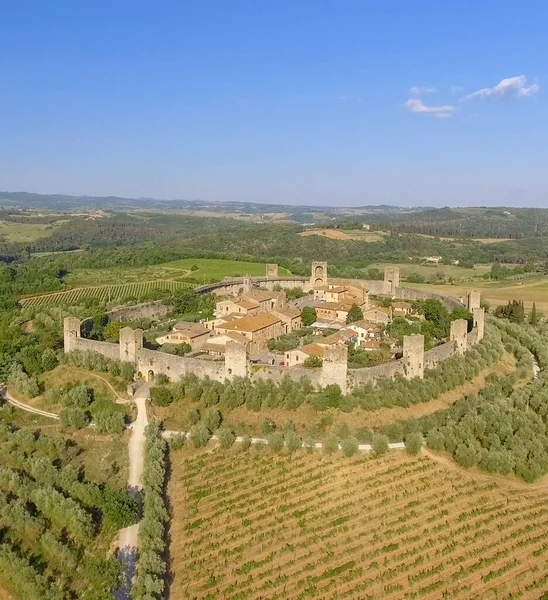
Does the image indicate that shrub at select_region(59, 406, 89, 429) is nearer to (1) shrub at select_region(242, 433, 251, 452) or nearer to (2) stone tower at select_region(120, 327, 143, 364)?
(2) stone tower at select_region(120, 327, 143, 364)

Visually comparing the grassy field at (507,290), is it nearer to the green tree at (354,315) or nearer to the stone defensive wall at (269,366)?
the green tree at (354,315)

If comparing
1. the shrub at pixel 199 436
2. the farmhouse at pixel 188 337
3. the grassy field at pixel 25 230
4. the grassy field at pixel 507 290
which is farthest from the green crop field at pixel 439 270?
the grassy field at pixel 25 230

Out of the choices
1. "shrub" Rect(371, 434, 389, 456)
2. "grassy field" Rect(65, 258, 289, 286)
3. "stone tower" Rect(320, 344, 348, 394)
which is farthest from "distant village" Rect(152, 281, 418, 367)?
"grassy field" Rect(65, 258, 289, 286)

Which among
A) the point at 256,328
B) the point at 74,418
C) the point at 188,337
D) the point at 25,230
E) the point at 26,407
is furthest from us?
the point at 25,230

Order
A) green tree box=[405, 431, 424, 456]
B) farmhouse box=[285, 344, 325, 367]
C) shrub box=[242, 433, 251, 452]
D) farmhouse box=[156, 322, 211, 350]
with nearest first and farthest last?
green tree box=[405, 431, 424, 456] < shrub box=[242, 433, 251, 452] < farmhouse box=[285, 344, 325, 367] < farmhouse box=[156, 322, 211, 350]

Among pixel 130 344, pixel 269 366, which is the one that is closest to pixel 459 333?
pixel 269 366

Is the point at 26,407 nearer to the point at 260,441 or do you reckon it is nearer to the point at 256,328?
the point at 260,441
